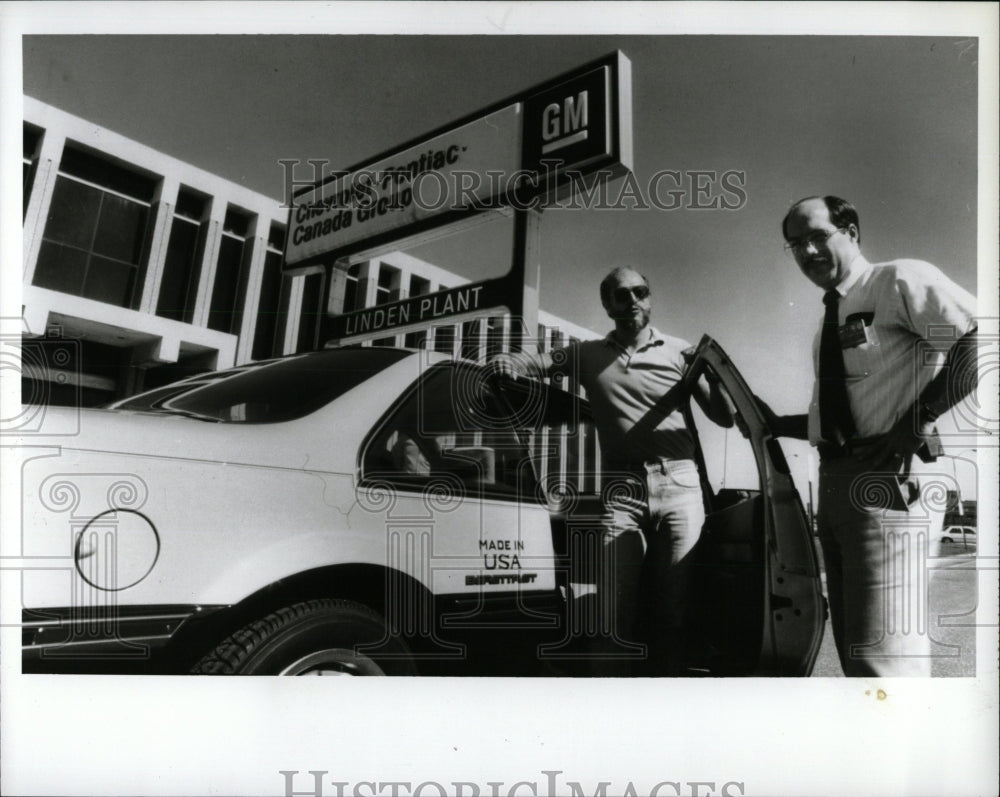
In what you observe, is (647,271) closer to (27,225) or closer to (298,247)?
(298,247)

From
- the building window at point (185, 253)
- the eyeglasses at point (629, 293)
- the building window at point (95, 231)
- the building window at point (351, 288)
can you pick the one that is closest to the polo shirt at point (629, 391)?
the eyeglasses at point (629, 293)

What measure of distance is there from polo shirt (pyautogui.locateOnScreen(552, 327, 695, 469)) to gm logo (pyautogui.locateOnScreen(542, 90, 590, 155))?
1.96ft

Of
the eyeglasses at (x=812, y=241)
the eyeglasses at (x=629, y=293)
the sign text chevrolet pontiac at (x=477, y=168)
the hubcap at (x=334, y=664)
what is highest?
the sign text chevrolet pontiac at (x=477, y=168)

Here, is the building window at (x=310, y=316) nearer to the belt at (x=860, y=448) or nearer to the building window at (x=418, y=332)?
the building window at (x=418, y=332)

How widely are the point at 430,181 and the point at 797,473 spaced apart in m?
1.43

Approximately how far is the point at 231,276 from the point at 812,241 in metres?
1.77

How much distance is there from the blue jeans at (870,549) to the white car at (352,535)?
81 mm

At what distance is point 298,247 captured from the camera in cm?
253

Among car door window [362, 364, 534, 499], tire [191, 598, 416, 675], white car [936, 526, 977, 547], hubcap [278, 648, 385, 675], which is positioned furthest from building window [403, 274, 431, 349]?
white car [936, 526, 977, 547]

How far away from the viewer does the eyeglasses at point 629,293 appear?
2475 mm

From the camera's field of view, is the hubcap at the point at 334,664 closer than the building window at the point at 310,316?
Yes

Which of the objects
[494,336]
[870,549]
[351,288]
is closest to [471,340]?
[494,336]

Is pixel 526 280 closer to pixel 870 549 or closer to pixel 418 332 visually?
pixel 418 332

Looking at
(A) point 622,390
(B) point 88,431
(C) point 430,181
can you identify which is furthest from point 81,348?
(A) point 622,390
